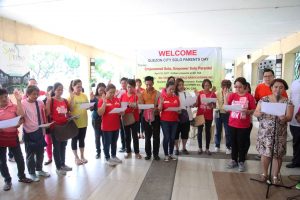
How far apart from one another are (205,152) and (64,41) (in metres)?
5.76

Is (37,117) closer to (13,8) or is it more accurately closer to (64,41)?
(13,8)

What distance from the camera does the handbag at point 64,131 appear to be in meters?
3.35

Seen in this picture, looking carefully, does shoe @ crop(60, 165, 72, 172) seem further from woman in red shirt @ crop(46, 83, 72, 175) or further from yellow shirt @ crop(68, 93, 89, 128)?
yellow shirt @ crop(68, 93, 89, 128)

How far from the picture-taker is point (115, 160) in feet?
13.0

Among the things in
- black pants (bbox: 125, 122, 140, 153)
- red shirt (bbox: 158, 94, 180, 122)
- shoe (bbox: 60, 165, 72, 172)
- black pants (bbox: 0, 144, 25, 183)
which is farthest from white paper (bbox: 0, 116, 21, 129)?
red shirt (bbox: 158, 94, 180, 122)

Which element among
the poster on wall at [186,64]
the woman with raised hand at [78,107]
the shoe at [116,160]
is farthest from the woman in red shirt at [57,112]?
the poster on wall at [186,64]

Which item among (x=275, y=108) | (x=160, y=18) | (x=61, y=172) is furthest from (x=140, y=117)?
(x=275, y=108)

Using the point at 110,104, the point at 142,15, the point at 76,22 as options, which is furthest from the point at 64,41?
the point at 110,104

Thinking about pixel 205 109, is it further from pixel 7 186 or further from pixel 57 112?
pixel 7 186

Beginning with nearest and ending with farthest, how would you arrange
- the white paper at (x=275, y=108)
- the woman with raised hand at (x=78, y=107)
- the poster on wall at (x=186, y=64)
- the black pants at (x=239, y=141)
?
1. the white paper at (x=275, y=108)
2. the black pants at (x=239, y=141)
3. the woman with raised hand at (x=78, y=107)
4. the poster on wall at (x=186, y=64)

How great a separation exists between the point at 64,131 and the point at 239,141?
2.49 metres

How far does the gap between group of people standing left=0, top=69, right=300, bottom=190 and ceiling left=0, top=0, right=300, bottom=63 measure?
1524 mm

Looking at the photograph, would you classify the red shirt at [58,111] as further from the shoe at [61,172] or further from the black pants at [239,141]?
the black pants at [239,141]

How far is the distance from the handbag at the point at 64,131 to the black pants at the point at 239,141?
2.31 meters
